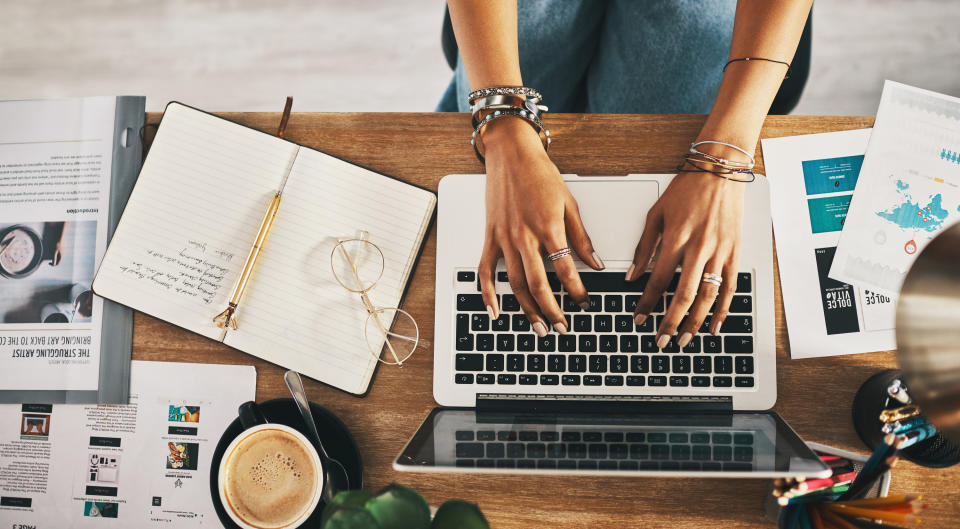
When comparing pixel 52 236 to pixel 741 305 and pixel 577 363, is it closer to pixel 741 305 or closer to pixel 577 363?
pixel 577 363

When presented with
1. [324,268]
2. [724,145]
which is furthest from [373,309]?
[724,145]

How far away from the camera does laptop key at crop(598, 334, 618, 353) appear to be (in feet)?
2.23

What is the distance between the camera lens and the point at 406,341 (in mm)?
717

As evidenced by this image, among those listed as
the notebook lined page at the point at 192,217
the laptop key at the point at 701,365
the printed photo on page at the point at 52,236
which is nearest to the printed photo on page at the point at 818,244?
the laptop key at the point at 701,365

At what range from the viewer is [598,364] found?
68 centimetres

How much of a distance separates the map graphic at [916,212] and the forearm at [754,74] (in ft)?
0.67

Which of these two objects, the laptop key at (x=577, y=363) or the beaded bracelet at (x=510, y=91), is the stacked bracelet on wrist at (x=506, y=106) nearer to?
the beaded bracelet at (x=510, y=91)

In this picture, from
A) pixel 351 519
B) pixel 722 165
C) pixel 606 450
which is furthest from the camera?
pixel 722 165

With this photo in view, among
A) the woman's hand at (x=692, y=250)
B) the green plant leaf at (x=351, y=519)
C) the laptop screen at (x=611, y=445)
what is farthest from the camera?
the woman's hand at (x=692, y=250)

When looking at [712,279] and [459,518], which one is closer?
Result: [459,518]

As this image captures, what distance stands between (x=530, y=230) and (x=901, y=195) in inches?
19.3

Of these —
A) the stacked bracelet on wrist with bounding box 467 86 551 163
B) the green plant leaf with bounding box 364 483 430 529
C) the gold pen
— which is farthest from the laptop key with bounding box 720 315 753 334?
the gold pen

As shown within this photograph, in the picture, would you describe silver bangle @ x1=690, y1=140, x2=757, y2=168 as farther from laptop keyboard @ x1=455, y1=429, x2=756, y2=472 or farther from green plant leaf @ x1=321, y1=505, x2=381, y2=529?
Result: green plant leaf @ x1=321, y1=505, x2=381, y2=529

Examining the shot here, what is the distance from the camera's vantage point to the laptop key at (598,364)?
26.6 inches
